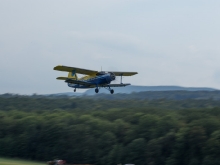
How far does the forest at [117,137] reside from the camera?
190 ft

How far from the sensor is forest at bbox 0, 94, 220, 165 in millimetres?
57844

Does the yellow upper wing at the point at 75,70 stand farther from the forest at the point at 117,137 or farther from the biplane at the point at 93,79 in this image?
the forest at the point at 117,137

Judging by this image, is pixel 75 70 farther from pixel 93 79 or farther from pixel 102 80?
pixel 102 80

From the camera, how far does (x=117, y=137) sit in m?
68.4

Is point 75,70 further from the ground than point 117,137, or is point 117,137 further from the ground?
point 75,70

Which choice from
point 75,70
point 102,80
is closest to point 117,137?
point 75,70

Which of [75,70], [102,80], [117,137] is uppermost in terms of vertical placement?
[75,70]

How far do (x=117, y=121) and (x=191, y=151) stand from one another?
1869cm

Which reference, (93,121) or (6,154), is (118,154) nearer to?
(93,121)

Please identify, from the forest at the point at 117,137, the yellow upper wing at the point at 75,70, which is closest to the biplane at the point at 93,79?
the yellow upper wing at the point at 75,70

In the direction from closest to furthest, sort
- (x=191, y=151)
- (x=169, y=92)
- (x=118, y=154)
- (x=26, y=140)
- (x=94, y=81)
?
(x=94, y=81) → (x=191, y=151) → (x=118, y=154) → (x=26, y=140) → (x=169, y=92)

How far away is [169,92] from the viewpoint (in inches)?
6811

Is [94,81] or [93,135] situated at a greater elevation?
[94,81]

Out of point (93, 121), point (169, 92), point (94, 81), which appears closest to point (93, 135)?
point (93, 121)
